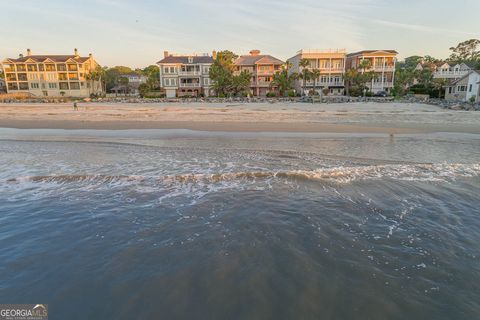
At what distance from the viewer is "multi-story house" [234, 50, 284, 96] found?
235ft

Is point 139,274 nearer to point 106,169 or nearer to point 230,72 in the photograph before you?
point 106,169

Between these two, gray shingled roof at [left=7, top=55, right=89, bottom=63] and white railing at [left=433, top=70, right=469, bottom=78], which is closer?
white railing at [left=433, top=70, right=469, bottom=78]

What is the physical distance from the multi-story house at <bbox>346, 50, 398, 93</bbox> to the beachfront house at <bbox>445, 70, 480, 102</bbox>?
1385 cm

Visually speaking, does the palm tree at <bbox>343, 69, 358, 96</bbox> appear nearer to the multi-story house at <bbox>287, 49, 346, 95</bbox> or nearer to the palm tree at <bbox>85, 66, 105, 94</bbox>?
the multi-story house at <bbox>287, 49, 346, 95</bbox>

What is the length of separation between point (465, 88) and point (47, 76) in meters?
93.1

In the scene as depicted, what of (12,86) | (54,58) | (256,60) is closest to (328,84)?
(256,60)

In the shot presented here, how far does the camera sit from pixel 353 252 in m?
4.90

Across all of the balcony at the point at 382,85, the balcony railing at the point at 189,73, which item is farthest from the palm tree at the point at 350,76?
the balcony railing at the point at 189,73

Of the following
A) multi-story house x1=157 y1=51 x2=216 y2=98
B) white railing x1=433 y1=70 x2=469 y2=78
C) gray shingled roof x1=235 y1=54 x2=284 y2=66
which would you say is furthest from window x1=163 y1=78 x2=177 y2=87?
white railing x1=433 y1=70 x2=469 y2=78

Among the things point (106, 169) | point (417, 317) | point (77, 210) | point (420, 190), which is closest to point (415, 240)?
point (417, 317)

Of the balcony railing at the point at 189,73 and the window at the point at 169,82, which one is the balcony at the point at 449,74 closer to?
the balcony railing at the point at 189,73

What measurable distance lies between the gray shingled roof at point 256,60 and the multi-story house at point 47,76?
131 ft

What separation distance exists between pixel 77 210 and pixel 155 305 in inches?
153

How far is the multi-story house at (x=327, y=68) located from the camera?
2704 inches
